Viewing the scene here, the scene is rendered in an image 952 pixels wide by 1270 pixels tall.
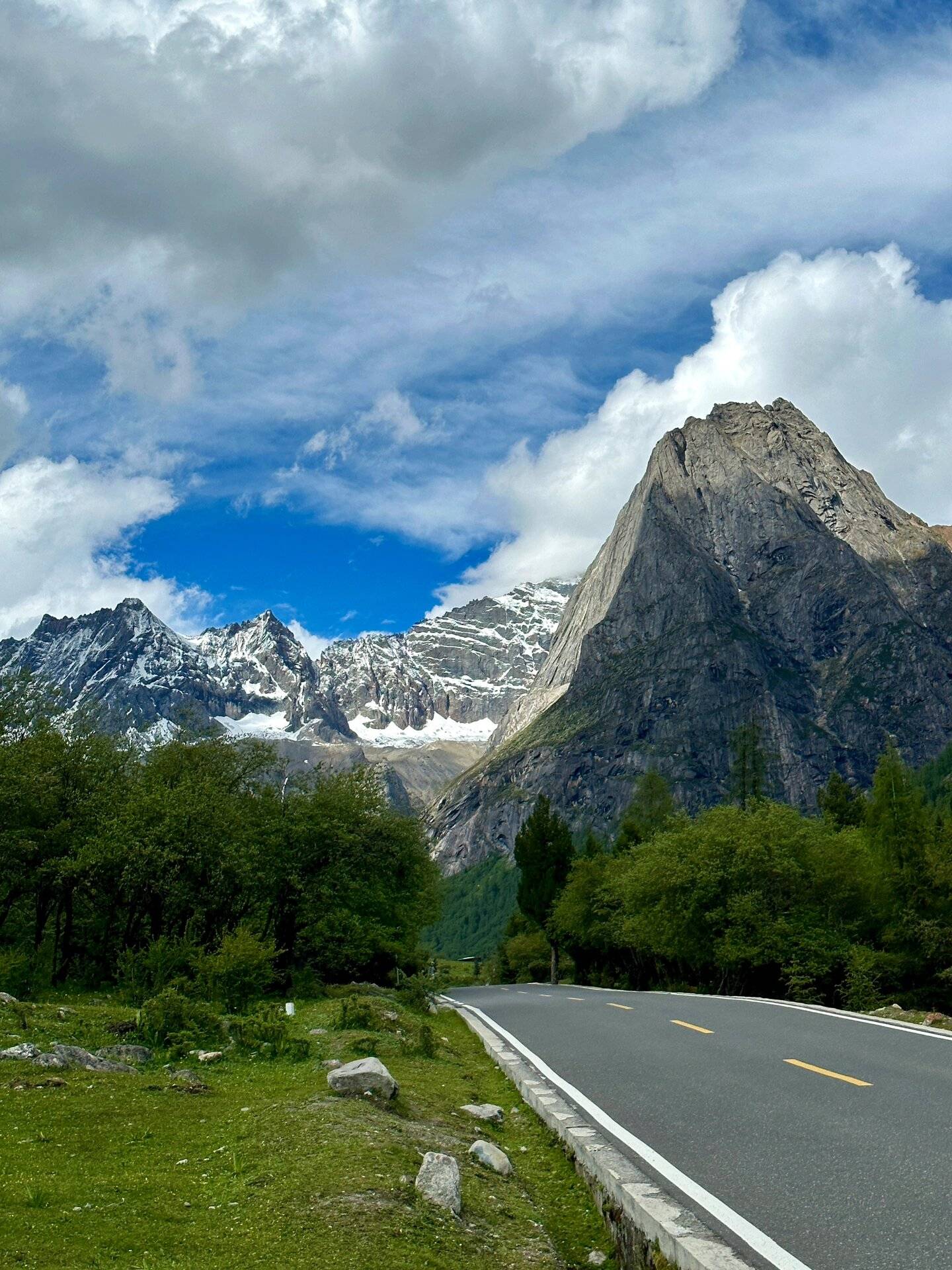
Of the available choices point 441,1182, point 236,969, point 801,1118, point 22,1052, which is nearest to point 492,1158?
point 441,1182

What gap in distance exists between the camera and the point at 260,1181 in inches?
324

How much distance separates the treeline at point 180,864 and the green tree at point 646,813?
3936cm

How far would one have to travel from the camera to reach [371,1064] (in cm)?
1282

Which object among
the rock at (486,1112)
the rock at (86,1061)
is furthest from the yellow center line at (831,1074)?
the rock at (86,1061)

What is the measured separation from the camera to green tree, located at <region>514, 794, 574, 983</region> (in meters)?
79.4

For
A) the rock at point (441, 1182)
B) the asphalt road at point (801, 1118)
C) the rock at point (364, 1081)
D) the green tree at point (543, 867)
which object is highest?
the green tree at point (543, 867)

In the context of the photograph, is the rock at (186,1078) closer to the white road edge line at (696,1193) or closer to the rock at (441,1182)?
the white road edge line at (696,1193)

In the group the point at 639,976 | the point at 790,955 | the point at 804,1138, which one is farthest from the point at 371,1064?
the point at 639,976

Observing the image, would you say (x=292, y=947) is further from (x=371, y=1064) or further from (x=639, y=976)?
(x=639, y=976)

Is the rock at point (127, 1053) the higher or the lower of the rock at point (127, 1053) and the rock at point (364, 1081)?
the lower

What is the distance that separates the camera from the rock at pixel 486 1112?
12.7 meters

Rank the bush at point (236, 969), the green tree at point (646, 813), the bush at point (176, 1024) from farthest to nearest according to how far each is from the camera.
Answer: the green tree at point (646, 813) < the bush at point (236, 969) < the bush at point (176, 1024)

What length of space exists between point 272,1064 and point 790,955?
32414mm

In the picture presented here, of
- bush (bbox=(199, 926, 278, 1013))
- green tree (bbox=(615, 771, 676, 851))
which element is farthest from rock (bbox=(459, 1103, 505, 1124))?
green tree (bbox=(615, 771, 676, 851))
